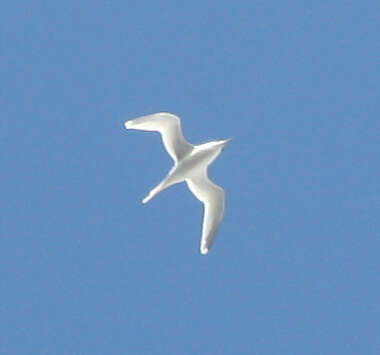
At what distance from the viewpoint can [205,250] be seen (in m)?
39.8

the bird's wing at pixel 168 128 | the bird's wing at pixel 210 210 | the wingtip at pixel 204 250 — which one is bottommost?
the wingtip at pixel 204 250

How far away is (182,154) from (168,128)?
66 centimetres

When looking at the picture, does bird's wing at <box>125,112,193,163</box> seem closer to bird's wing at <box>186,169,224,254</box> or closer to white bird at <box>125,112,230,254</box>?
white bird at <box>125,112,230,254</box>

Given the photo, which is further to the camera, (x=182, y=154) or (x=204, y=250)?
(x=204, y=250)

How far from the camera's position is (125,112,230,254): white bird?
38.2 m

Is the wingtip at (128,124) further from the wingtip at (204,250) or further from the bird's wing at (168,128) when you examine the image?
the wingtip at (204,250)

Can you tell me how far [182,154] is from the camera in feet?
127

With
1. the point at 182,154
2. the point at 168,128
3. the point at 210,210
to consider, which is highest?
the point at 168,128

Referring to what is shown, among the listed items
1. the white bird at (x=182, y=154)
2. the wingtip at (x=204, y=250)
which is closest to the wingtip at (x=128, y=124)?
the white bird at (x=182, y=154)

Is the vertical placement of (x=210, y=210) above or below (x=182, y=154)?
below

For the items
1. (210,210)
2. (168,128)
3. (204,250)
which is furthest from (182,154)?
(204,250)

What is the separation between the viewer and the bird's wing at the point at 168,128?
3816cm

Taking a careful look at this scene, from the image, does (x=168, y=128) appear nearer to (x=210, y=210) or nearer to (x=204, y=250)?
(x=210, y=210)

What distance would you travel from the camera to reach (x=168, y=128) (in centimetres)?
3859
